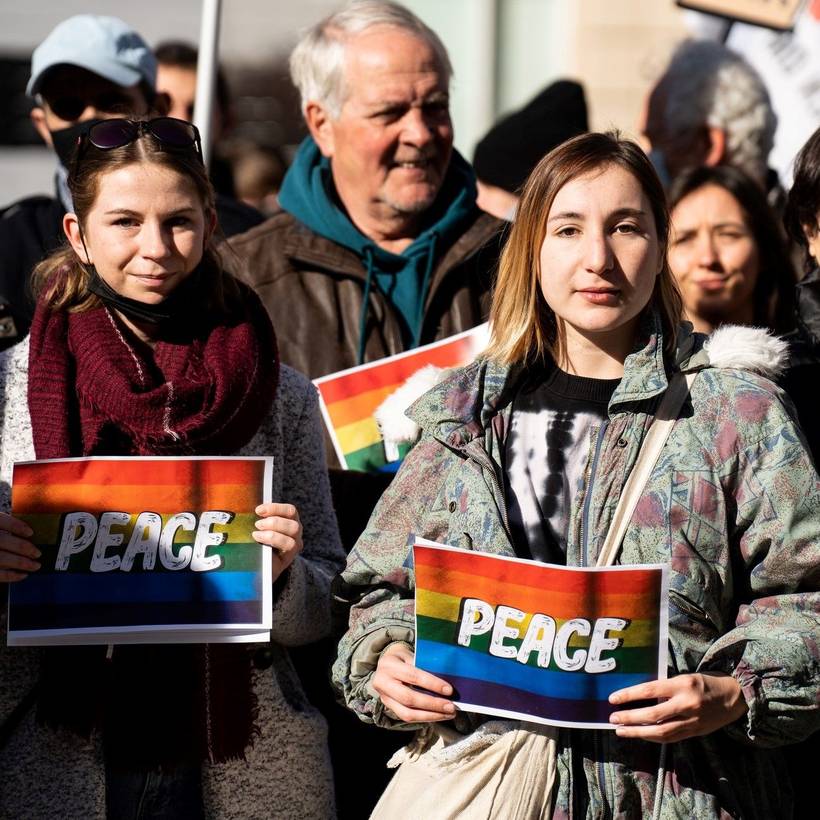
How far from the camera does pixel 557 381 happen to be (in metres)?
2.78

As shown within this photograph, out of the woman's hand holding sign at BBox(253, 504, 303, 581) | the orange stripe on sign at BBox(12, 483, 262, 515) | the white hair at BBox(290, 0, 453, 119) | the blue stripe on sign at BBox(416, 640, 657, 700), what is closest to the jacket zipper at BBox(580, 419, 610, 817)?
the blue stripe on sign at BBox(416, 640, 657, 700)

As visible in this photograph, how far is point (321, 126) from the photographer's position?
425cm

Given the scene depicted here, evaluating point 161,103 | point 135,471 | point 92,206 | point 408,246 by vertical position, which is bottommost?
point 135,471

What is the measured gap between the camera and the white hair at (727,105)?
5.40 metres

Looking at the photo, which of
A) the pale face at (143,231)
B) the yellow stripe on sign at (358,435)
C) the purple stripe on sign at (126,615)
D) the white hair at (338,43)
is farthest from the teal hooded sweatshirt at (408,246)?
the purple stripe on sign at (126,615)

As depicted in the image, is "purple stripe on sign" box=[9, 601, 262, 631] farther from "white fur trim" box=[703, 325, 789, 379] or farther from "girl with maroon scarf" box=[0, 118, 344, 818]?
"white fur trim" box=[703, 325, 789, 379]

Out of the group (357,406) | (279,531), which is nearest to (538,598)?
(279,531)

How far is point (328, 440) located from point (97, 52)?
1.44 m

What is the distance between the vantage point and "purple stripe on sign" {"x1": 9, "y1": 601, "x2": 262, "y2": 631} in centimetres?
273

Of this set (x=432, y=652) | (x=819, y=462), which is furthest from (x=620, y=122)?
(x=432, y=652)

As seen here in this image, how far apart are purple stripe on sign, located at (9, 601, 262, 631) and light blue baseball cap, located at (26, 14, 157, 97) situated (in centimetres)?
203

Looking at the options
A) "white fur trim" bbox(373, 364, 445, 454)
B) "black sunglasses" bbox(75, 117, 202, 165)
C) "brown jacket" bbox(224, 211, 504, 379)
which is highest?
"black sunglasses" bbox(75, 117, 202, 165)

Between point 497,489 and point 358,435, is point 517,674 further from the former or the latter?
point 358,435

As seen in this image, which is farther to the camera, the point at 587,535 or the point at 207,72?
the point at 207,72
